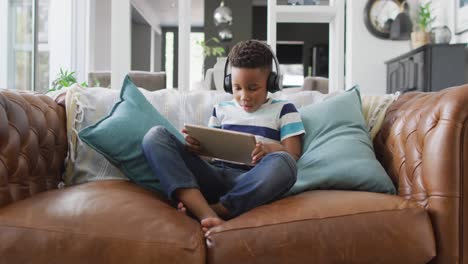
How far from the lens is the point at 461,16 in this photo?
431cm

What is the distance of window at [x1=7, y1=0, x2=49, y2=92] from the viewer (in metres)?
4.36

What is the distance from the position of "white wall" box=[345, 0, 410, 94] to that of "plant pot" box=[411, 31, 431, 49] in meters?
0.82

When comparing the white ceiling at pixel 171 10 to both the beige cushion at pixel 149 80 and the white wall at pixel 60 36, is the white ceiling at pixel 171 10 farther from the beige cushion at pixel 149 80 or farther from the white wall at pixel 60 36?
the beige cushion at pixel 149 80

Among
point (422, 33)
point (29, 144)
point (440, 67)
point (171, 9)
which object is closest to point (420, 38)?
point (422, 33)

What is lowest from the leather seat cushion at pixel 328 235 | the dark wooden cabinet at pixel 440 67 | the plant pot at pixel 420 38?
the leather seat cushion at pixel 328 235

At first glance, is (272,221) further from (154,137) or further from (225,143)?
(154,137)

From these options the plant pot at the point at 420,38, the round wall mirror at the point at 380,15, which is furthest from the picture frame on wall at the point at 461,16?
the round wall mirror at the point at 380,15

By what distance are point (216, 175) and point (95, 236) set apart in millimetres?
527

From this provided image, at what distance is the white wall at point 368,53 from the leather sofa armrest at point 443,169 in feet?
13.8

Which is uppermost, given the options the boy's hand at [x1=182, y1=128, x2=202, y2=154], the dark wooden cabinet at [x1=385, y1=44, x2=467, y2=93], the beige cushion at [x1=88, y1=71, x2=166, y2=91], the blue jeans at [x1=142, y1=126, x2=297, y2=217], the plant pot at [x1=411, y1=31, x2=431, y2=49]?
the plant pot at [x1=411, y1=31, x2=431, y2=49]

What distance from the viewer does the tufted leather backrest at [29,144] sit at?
4.61 ft

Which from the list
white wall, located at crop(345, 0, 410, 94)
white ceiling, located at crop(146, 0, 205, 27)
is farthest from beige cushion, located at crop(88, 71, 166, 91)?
white ceiling, located at crop(146, 0, 205, 27)

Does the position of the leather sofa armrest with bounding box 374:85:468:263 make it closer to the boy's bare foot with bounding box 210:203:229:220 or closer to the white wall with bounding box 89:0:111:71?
the boy's bare foot with bounding box 210:203:229:220

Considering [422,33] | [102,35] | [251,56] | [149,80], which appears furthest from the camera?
[102,35]
